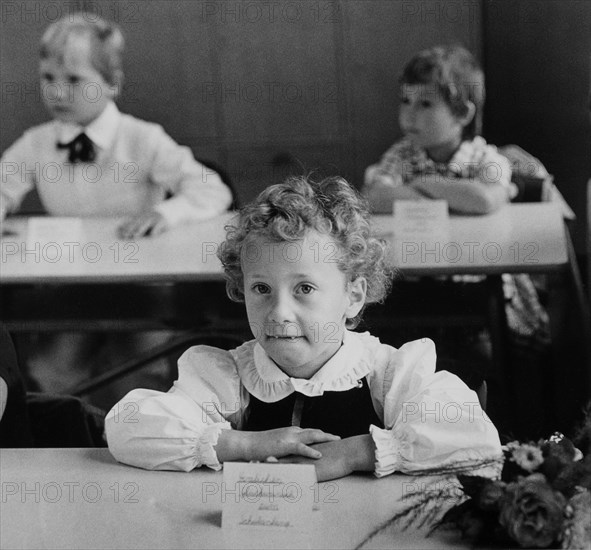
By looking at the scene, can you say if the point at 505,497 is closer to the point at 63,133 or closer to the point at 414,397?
the point at 414,397

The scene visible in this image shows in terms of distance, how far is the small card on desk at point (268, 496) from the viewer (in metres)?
1.25

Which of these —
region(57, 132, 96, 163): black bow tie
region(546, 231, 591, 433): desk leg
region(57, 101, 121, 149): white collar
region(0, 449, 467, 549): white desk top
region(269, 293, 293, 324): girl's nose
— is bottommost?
region(546, 231, 591, 433): desk leg

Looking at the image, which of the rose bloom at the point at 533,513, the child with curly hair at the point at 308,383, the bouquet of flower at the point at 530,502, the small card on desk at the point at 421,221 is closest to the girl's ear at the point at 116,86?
the small card on desk at the point at 421,221

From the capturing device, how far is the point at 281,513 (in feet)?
4.13

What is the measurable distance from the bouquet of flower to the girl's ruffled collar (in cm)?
39

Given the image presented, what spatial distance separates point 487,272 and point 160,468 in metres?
1.19

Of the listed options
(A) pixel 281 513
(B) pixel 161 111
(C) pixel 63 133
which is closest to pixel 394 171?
(B) pixel 161 111

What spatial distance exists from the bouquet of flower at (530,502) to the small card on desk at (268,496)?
10cm

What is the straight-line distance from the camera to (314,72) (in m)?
3.24

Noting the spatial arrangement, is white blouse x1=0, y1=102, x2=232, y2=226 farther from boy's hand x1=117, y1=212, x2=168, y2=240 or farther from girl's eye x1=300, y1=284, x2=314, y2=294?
girl's eye x1=300, y1=284, x2=314, y2=294

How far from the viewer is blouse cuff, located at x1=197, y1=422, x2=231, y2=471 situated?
149cm

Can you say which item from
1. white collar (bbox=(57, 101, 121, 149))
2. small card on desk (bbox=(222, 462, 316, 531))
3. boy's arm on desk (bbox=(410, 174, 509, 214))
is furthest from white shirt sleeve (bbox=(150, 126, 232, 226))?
small card on desk (bbox=(222, 462, 316, 531))

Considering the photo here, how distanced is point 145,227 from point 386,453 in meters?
1.47

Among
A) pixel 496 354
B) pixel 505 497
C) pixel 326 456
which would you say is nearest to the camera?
pixel 505 497
